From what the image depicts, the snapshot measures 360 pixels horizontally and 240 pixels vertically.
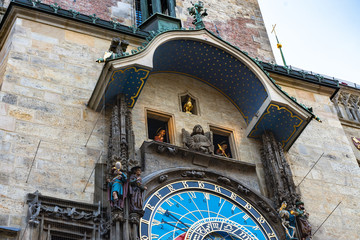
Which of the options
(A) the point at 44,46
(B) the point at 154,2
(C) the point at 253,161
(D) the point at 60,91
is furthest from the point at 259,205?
(B) the point at 154,2

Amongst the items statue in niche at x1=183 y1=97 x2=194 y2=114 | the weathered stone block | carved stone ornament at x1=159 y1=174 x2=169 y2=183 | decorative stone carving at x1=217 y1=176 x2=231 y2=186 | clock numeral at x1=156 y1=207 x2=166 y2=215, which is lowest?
clock numeral at x1=156 y1=207 x2=166 y2=215

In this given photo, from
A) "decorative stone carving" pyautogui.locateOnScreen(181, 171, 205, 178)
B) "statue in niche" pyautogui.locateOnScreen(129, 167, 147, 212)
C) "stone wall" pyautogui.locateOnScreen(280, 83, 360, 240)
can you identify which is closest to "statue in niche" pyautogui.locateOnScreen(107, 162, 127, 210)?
"statue in niche" pyautogui.locateOnScreen(129, 167, 147, 212)

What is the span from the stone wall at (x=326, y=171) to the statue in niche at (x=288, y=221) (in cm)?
69

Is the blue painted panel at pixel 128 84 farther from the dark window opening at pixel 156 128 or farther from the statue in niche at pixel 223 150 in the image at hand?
the statue in niche at pixel 223 150

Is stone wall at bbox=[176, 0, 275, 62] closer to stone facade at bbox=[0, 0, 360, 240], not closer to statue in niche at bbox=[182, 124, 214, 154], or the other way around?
stone facade at bbox=[0, 0, 360, 240]

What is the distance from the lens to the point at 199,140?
1166cm

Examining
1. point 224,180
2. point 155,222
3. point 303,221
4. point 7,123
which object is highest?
point 7,123

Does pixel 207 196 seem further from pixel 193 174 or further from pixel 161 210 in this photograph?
pixel 161 210

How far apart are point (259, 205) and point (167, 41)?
3108mm

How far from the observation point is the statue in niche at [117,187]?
980 cm

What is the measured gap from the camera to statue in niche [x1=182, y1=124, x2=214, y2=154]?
1149cm

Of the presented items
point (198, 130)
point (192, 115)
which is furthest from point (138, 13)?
point (198, 130)

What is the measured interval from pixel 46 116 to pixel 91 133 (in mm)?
725

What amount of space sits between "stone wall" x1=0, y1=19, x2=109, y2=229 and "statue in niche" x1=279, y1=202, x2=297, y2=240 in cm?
294
